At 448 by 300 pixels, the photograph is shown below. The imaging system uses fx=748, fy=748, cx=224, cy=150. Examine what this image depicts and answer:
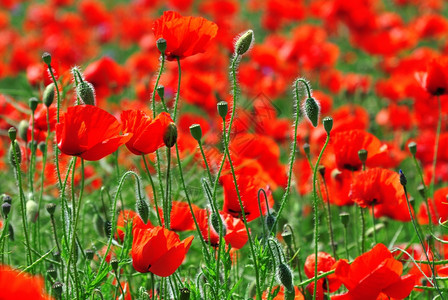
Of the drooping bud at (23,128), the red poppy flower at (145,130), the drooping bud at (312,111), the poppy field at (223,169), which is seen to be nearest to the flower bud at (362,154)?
the poppy field at (223,169)

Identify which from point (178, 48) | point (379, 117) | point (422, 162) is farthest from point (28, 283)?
point (379, 117)

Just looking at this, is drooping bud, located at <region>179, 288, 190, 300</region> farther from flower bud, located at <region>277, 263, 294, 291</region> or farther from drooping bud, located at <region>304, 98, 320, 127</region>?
drooping bud, located at <region>304, 98, 320, 127</region>

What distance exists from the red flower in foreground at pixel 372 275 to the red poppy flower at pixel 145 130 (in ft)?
1.56

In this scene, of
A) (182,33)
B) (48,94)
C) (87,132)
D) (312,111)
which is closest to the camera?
(87,132)

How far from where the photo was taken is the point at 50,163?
2.99 meters

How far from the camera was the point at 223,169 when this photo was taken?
8.34 feet

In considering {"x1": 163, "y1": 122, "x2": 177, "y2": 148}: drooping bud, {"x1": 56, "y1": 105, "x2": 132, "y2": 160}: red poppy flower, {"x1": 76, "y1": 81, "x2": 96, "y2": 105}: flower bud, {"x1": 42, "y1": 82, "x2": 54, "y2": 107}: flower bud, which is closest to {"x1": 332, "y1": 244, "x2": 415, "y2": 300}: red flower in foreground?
{"x1": 163, "y1": 122, "x2": 177, "y2": 148}: drooping bud

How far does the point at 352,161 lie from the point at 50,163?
133 cm

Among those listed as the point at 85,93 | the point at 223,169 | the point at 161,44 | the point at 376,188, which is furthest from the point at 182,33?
the point at 223,169

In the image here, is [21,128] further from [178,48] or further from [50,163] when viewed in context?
[50,163]

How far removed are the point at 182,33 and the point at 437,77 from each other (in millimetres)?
1017

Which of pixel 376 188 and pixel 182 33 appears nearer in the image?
pixel 182 33

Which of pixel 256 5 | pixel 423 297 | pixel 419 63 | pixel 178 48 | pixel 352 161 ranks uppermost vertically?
pixel 256 5

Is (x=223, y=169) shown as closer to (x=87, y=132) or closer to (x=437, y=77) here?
(x=437, y=77)
